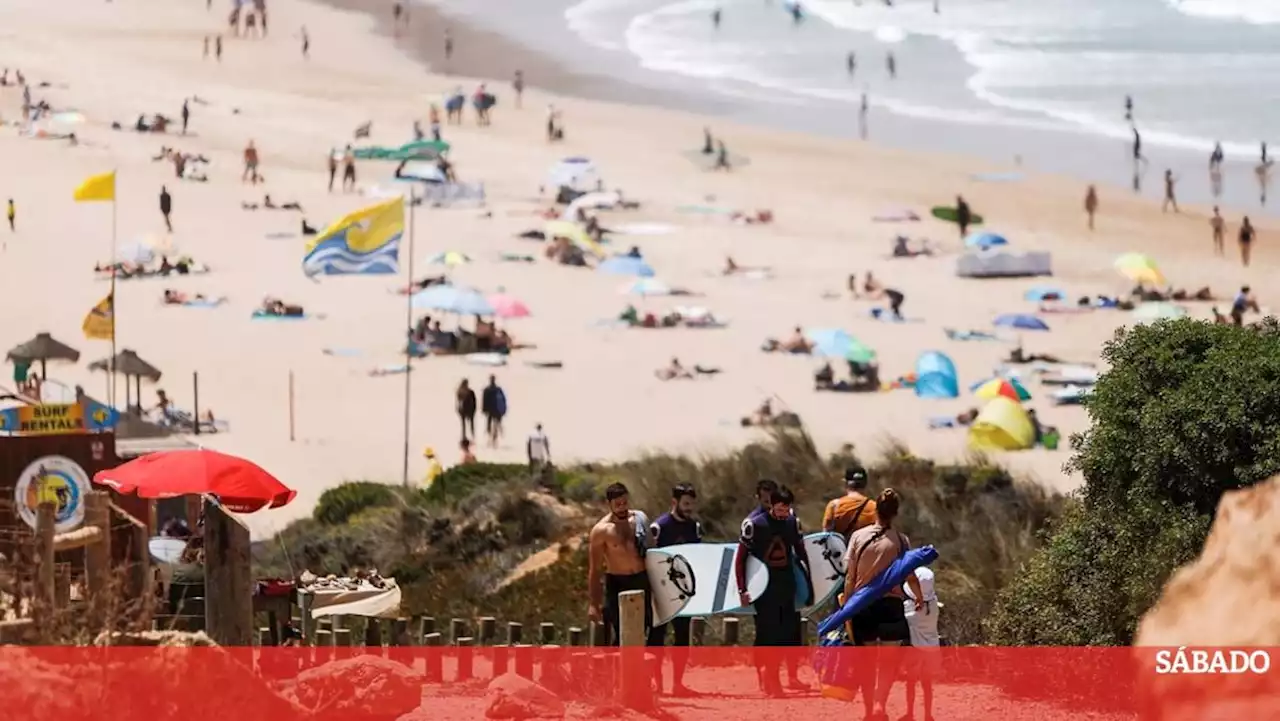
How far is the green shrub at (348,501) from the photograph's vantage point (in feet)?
57.1

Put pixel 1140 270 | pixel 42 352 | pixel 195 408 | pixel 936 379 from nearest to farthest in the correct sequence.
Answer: pixel 42 352 < pixel 195 408 < pixel 936 379 < pixel 1140 270

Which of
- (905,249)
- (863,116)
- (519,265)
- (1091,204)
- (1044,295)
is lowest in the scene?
(1044,295)

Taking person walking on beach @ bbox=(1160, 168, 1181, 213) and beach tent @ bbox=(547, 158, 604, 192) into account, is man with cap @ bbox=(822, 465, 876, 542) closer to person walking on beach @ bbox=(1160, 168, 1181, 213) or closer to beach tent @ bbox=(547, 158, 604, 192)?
beach tent @ bbox=(547, 158, 604, 192)

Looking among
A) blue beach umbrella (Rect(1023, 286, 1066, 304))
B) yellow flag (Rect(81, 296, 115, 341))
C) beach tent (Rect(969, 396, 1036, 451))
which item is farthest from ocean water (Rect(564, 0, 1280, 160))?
yellow flag (Rect(81, 296, 115, 341))

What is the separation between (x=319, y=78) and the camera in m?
43.3

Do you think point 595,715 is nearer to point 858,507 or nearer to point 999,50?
point 858,507

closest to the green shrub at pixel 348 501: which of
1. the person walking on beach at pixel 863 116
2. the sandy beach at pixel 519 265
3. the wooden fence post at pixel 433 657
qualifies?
the sandy beach at pixel 519 265

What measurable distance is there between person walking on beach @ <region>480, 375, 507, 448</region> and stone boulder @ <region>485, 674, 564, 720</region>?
1418 cm

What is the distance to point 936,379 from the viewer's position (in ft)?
75.6

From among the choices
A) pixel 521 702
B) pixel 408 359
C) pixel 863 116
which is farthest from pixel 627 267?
pixel 521 702

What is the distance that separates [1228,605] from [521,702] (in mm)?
3104

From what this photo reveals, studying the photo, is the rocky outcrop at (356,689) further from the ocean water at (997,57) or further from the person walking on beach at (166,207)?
the ocean water at (997,57)

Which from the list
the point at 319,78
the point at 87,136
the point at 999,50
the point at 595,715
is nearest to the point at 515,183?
the point at 87,136

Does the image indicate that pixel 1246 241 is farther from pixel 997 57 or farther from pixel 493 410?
pixel 997 57
